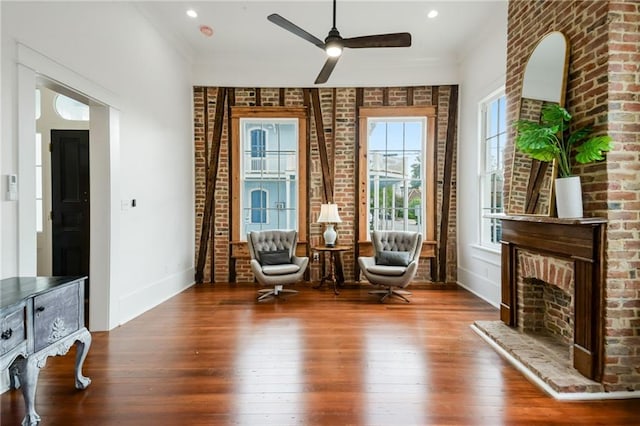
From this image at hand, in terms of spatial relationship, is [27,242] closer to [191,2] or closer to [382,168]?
[191,2]

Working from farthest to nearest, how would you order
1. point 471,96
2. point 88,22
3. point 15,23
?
point 471,96 → point 88,22 → point 15,23

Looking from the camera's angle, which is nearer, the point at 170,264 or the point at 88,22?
the point at 88,22

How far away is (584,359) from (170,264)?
4.84 metres

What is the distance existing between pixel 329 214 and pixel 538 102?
10.1ft

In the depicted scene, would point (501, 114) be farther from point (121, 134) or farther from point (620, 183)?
point (121, 134)

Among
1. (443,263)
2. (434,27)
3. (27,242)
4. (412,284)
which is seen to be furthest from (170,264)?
(434,27)

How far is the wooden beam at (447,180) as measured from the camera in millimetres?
5602

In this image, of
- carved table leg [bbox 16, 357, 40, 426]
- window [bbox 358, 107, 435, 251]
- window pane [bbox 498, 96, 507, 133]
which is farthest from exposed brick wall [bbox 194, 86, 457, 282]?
carved table leg [bbox 16, 357, 40, 426]

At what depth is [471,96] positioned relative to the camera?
16.9ft

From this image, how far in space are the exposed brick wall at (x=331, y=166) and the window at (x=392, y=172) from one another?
19 centimetres

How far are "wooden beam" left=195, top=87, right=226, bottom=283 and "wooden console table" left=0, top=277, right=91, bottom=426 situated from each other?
11.1 feet

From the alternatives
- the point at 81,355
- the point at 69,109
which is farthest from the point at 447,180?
the point at 69,109

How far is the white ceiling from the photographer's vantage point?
4156 mm

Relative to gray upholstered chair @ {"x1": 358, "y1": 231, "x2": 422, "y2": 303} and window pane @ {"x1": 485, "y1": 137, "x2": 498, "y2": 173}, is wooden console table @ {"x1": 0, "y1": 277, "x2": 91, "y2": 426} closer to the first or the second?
gray upholstered chair @ {"x1": 358, "y1": 231, "x2": 422, "y2": 303}
